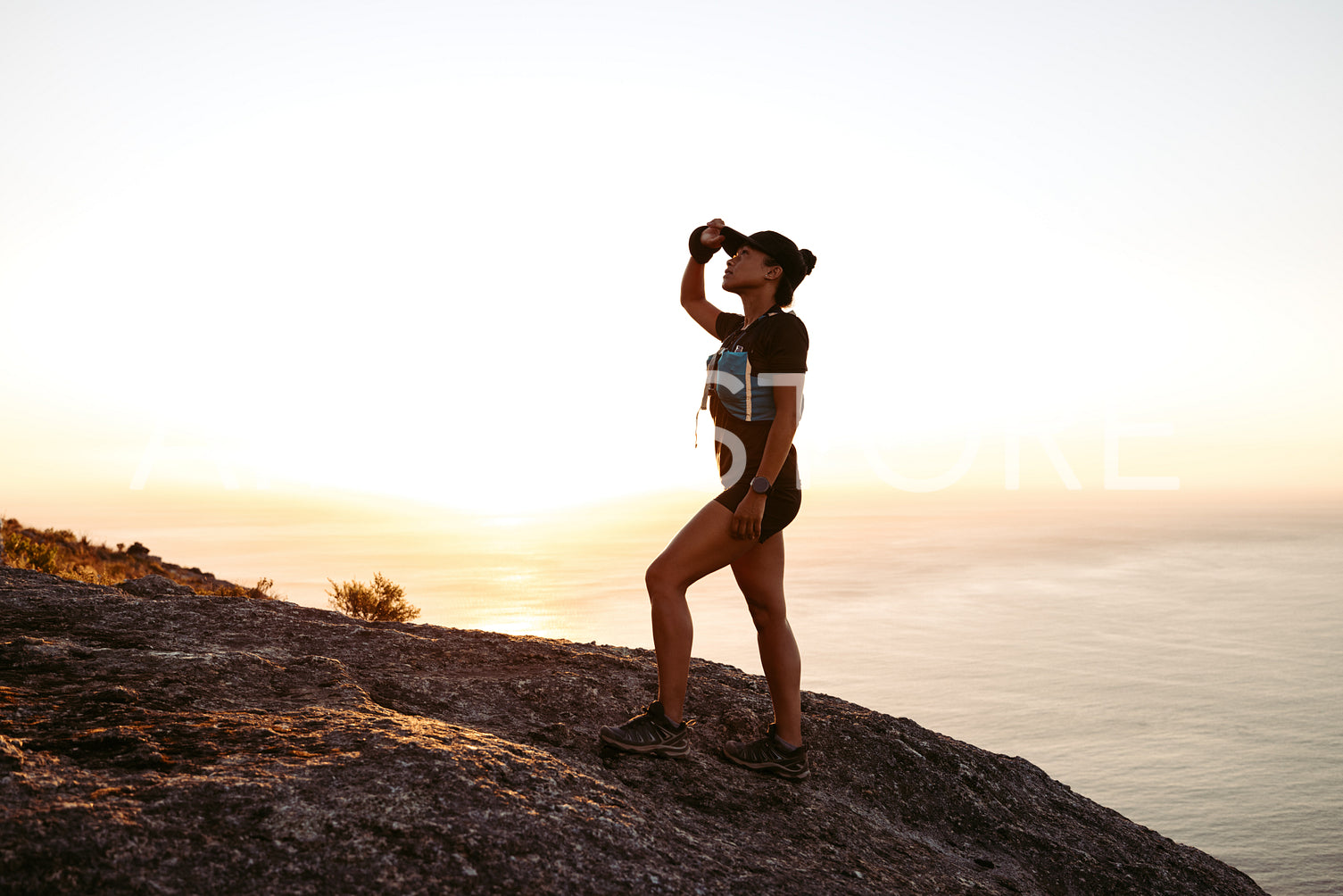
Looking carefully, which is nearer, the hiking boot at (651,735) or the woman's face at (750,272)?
the hiking boot at (651,735)

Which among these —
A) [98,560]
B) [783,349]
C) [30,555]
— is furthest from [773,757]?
[98,560]

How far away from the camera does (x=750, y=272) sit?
3797 millimetres

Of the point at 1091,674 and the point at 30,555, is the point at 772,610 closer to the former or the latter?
the point at 30,555

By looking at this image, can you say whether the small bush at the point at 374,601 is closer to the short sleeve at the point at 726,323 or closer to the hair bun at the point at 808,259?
the short sleeve at the point at 726,323

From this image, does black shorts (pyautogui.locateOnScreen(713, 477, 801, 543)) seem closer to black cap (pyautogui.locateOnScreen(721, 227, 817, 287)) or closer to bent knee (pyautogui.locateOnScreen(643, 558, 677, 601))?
bent knee (pyautogui.locateOnScreen(643, 558, 677, 601))

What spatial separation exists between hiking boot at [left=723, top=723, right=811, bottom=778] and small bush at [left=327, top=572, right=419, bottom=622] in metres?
9.44

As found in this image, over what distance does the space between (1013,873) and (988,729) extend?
116 meters

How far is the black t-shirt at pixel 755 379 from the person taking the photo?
360 centimetres

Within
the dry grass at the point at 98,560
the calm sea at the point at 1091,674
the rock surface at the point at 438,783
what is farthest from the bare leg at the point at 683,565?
the calm sea at the point at 1091,674

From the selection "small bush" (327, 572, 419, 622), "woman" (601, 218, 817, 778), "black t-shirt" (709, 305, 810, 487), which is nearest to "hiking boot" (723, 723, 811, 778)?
"woman" (601, 218, 817, 778)

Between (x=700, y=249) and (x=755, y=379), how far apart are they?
2.81ft

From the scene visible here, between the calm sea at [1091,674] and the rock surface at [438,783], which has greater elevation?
the rock surface at [438,783]

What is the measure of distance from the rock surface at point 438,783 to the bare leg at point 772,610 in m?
0.50

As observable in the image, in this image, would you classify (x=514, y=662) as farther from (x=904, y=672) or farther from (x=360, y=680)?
(x=904, y=672)
